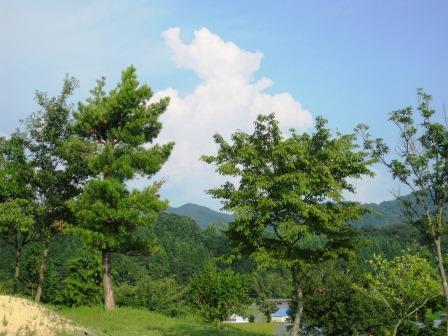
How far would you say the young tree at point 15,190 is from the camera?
85.6 ft

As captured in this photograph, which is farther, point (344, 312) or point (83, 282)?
point (83, 282)

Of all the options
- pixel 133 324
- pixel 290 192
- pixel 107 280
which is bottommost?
pixel 133 324

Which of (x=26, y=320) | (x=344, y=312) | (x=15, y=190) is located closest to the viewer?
(x=26, y=320)

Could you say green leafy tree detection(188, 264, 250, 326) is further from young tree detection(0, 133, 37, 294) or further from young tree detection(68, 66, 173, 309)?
young tree detection(0, 133, 37, 294)

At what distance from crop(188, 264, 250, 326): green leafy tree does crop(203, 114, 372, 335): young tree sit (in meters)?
14.4

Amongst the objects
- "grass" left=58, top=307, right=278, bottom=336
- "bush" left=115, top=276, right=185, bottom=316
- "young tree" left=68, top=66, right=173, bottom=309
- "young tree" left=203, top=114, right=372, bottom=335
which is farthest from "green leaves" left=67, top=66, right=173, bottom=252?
"bush" left=115, top=276, right=185, bottom=316

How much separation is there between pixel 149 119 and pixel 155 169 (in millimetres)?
2762

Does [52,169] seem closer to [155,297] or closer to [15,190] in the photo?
[15,190]

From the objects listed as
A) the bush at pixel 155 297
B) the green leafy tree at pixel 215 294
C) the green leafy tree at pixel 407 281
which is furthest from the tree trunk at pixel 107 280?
the bush at pixel 155 297

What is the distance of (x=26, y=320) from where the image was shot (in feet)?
44.7

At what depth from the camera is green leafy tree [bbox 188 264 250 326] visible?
3178cm

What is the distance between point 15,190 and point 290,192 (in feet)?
58.0

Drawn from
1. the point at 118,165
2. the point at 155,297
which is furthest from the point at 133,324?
the point at 155,297

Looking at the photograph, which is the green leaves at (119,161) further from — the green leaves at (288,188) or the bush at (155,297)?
the bush at (155,297)
